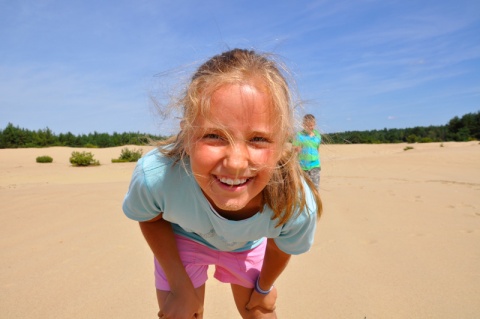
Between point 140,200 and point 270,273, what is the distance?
31.5 inches

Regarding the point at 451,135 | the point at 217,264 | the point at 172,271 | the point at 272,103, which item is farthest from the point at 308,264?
the point at 451,135

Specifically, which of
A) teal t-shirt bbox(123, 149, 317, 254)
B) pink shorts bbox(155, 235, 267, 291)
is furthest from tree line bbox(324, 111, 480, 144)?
teal t-shirt bbox(123, 149, 317, 254)

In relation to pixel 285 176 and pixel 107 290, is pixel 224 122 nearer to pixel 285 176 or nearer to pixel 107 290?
pixel 285 176

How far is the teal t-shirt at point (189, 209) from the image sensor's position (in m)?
1.65

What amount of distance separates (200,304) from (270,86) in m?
1.20

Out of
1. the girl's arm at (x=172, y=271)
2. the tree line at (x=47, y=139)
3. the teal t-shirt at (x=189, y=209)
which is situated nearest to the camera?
the teal t-shirt at (x=189, y=209)

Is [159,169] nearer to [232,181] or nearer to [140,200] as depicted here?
[140,200]

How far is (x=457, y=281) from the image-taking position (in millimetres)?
2693

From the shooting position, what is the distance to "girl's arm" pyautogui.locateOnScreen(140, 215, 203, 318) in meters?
1.75

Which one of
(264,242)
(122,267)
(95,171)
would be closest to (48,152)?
(95,171)

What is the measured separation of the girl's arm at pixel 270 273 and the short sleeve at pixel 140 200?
25.5 inches

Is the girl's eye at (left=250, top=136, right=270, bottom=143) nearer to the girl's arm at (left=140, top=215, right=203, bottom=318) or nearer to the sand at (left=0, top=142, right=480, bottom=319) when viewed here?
the girl's arm at (left=140, top=215, right=203, bottom=318)

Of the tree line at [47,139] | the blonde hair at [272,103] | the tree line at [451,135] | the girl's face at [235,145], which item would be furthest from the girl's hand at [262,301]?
the tree line at [451,135]

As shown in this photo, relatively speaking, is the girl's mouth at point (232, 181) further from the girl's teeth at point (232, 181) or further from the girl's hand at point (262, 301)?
the girl's hand at point (262, 301)
